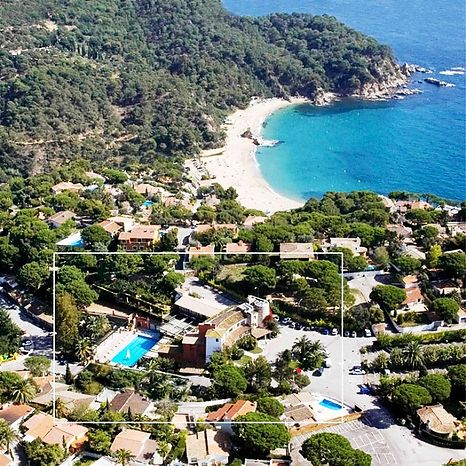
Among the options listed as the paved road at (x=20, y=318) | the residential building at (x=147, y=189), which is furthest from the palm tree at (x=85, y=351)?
the residential building at (x=147, y=189)

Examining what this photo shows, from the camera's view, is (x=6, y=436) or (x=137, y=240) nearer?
(x=6, y=436)

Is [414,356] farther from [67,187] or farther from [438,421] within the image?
[67,187]

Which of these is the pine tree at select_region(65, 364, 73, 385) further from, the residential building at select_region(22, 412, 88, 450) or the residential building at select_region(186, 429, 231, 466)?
the residential building at select_region(186, 429, 231, 466)

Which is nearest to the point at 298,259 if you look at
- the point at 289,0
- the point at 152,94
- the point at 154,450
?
the point at 154,450

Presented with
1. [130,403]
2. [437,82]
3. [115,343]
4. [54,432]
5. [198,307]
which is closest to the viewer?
[54,432]

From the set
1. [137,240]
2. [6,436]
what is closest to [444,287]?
[137,240]

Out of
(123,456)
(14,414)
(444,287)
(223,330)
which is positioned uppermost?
(444,287)
